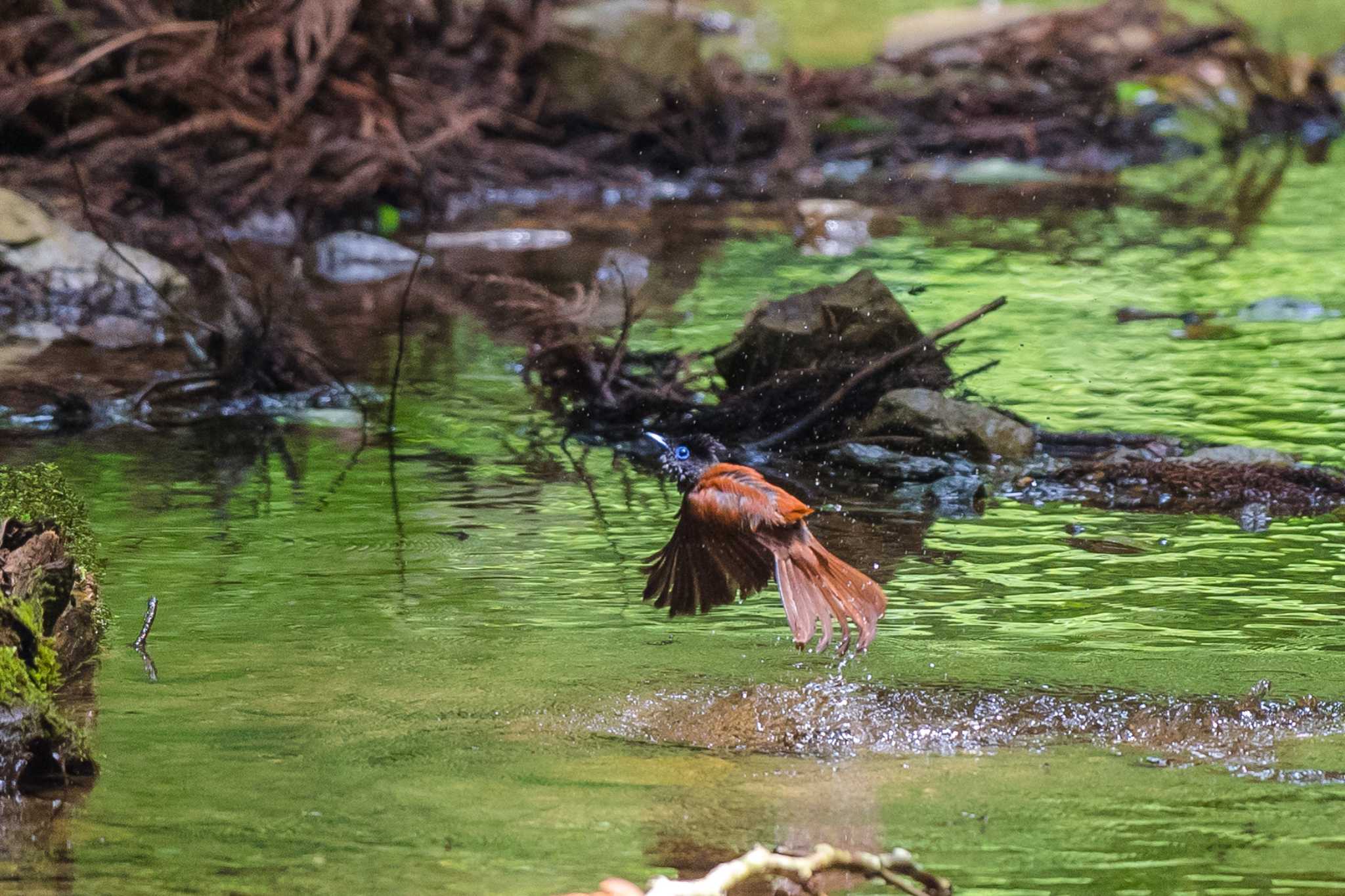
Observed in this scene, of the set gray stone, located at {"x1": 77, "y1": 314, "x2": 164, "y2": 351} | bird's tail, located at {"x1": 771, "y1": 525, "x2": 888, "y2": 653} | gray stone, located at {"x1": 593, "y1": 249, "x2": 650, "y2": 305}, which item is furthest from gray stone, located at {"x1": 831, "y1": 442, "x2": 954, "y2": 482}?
gray stone, located at {"x1": 77, "y1": 314, "x2": 164, "y2": 351}

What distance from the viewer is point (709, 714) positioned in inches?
137

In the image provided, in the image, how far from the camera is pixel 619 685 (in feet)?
12.0

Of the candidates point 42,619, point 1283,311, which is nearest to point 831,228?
point 1283,311

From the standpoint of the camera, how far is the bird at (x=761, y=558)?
3.32 m

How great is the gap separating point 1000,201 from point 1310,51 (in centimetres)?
662

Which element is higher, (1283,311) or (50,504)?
(1283,311)

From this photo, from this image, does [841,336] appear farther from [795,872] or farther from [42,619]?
[795,872]

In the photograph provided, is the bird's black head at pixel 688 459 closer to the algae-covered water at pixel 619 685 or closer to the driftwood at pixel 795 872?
the algae-covered water at pixel 619 685

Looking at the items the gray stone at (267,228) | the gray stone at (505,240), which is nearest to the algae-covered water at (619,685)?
the gray stone at (505,240)

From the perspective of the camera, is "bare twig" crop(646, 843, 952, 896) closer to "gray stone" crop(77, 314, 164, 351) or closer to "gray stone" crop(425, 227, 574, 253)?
"gray stone" crop(77, 314, 164, 351)

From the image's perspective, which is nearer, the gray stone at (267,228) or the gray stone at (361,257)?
the gray stone at (361,257)

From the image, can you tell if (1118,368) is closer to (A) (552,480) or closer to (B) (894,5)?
(A) (552,480)

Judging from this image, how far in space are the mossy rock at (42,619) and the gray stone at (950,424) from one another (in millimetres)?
2467

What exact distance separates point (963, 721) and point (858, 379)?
2316mm
